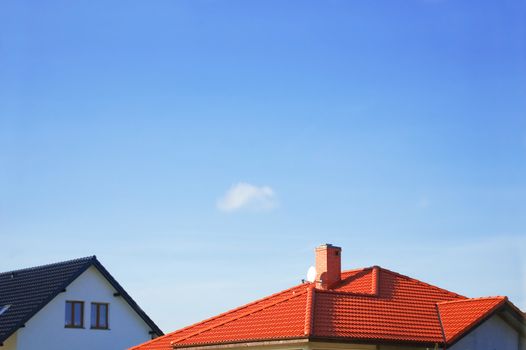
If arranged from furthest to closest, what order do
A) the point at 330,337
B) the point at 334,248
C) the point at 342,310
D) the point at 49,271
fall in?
the point at 49,271 < the point at 334,248 < the point at 342,310 < the point at 330,337

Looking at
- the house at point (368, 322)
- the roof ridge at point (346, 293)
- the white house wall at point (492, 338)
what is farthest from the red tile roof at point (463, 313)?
the roof ridge at point (346, 293)

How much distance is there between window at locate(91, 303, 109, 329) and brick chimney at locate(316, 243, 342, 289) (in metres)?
13.4

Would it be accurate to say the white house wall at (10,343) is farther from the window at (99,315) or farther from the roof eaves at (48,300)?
the window at (99,315)

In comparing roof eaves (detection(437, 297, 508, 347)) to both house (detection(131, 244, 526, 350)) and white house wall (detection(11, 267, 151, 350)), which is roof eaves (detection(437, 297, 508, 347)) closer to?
house (detection(131, 244, 526, 350))

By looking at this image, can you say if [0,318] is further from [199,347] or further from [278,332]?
[278,332]

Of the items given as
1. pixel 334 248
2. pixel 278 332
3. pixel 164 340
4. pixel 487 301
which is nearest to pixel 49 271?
pixel 164 340

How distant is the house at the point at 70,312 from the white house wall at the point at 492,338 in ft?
60.9

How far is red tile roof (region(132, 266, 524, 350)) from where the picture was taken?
25.9 metres

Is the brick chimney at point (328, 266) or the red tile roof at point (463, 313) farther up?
the brick chimney at point (328, 266)

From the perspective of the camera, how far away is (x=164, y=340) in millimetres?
32125

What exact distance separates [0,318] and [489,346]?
21.4 m

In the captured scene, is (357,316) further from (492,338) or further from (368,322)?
(492,338)

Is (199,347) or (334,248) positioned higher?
(334,248)

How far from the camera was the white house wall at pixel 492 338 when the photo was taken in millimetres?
27172
